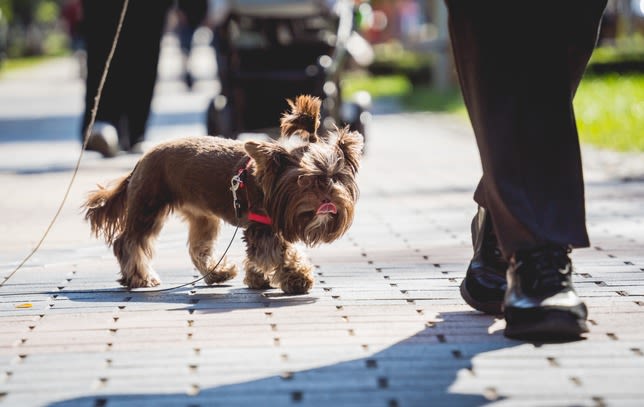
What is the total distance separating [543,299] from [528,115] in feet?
1.98

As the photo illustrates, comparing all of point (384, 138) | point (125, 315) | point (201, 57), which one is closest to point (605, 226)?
point (125, 315)

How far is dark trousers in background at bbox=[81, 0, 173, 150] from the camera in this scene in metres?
10.3

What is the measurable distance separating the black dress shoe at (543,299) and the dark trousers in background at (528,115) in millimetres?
55

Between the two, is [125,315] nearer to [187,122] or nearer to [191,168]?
[191,168]

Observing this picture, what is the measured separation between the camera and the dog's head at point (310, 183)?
180 inches

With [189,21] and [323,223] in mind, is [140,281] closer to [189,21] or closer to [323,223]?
[323,223]

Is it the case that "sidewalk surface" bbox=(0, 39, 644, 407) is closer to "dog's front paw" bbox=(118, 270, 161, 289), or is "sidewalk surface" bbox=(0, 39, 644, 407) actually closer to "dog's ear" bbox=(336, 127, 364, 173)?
"dog's front paw" bbox=(118, 270, 161, 289)

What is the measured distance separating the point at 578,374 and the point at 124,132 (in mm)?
7855

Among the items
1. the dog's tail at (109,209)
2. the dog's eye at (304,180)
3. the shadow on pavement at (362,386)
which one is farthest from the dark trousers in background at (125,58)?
the shadow on pavement at (362,386)

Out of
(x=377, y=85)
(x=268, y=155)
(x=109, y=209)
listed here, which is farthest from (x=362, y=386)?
(x=377, y=85)

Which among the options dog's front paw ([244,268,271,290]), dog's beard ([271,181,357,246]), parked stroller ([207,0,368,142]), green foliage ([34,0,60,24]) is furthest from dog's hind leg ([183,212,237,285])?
green foliage ([34,0,60,24])

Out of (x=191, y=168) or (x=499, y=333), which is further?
(x=191, y=168)

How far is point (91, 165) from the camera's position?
1022 centimetres

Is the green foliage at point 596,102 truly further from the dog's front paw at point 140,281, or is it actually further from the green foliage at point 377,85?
the dog's front paw at point 140,281
